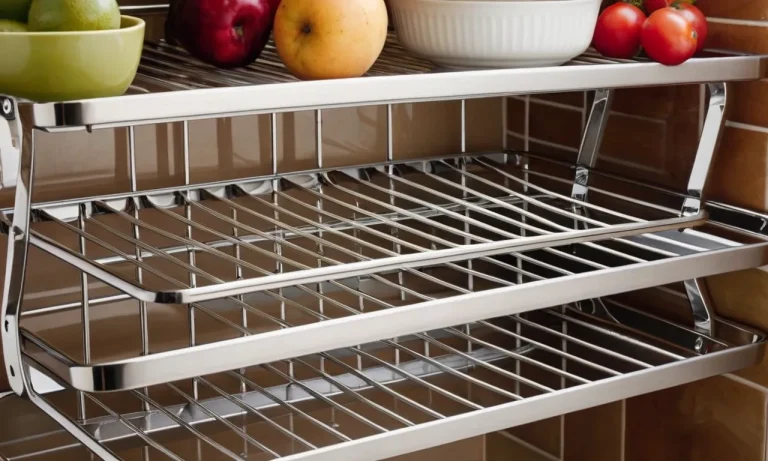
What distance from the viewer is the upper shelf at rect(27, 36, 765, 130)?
68 centimetres

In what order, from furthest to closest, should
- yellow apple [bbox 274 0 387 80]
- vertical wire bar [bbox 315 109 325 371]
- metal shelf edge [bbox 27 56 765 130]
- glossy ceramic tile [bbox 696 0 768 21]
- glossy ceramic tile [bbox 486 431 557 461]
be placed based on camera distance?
glossy ceramic tile [bbox 486 431 557 461] < vertical wire bar [bbox 315 109 325 371] < glossy ceramic tile [bbox 696 0 768 21] < yellow apple [bbox 274 0 387 80] < metal shelf edge [bbox 27 56 765 130]

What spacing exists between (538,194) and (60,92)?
2.27ft

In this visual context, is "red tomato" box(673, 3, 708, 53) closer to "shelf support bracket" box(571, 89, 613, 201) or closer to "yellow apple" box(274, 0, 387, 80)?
"shelf support bracket" box(571, 89, 613, 201)

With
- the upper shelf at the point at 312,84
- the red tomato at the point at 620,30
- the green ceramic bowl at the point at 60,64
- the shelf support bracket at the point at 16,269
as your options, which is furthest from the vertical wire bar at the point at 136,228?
the red tomato at the point at 620,30

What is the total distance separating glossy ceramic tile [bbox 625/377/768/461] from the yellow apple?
0.57 meters

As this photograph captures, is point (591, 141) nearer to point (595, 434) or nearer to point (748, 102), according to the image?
point (748, 102)

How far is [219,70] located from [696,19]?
46cm

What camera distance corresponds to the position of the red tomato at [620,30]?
99 centimetres

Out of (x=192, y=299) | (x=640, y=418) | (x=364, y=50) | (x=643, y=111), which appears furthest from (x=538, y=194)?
(x=192, y=299)

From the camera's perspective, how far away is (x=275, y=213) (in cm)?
114

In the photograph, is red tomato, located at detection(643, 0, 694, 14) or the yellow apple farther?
red tomato, located at detection(643, 0, 694, 14)

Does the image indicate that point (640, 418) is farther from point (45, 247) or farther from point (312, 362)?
point (45, 247)

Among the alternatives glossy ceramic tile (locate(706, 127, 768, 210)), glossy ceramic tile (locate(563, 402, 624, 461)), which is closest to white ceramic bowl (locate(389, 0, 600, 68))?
glossy ceramic tile (locate(706, 127, 768, 210))

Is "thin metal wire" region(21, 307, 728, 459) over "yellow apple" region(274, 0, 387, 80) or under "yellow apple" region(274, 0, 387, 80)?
under
